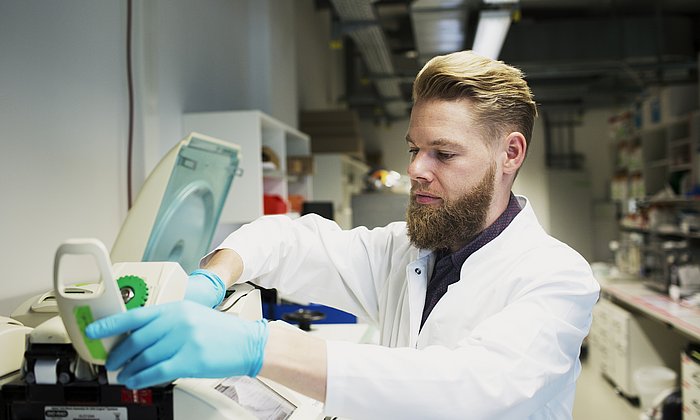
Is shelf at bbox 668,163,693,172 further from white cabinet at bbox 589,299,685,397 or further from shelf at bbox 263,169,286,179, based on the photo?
shelf at bbox 263,169,286,179

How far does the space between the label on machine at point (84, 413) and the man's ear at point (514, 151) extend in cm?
95

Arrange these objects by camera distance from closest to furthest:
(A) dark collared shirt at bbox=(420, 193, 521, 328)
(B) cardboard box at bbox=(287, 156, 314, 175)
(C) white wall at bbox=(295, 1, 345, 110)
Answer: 1. (A) dark collared shirt at bbox=(420, 193, 521, 328)
2. (B) cardboard box at bbox=(287, 156, 314, 175)
3. (C) white wall at bbox=(295, 1, 345, 110)

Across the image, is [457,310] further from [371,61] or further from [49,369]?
[371,61]

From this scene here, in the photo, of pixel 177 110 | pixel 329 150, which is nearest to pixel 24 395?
pixel 177 110

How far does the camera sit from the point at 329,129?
16.4 ft

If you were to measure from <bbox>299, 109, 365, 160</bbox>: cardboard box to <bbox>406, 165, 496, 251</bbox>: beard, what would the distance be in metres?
3.68

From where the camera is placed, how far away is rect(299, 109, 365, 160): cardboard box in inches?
197

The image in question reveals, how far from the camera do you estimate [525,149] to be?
1.37 meters

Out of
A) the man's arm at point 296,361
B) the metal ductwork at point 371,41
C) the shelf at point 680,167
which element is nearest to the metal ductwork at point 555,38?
the metal ductwork at point 371,41

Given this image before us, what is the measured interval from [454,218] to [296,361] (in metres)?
0.60

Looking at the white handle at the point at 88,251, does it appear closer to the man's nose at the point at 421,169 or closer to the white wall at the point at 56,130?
the man's nose at the point at 421,169

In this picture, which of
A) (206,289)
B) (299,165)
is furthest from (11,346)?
(299,165)

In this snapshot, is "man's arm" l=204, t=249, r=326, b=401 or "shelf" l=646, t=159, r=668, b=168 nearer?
"man's arm" l=204, t=249, r=326, b=401

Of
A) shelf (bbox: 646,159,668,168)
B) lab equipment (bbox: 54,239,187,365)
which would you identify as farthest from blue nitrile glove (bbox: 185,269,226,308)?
shelf (bbox: 646,159,668,168)
